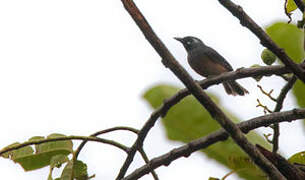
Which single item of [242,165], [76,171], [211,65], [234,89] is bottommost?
[234,89]

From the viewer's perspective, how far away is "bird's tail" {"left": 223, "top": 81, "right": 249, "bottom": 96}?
21.0 feet

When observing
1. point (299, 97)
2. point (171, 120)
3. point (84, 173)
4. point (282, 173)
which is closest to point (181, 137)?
point (171, 120)

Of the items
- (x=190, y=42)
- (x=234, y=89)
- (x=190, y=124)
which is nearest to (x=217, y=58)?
(x=234, y=89)

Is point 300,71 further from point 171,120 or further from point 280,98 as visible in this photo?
point 171,120

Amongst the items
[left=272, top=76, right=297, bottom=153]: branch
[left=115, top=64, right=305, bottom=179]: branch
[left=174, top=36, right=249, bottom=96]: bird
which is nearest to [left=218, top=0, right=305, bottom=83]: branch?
[left=115, top=64, right=305, bottom=179]: branch

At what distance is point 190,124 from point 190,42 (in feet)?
14.2

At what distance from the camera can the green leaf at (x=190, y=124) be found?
327 centimetres

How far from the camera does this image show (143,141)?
7.19 feet

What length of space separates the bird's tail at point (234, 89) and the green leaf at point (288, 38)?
2.64 m

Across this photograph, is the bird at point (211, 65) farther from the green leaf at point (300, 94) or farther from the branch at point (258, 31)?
the branch at point (258, 31)

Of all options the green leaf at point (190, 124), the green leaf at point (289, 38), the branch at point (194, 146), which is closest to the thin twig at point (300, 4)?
the branch at point (194, 146)

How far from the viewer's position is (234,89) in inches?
258

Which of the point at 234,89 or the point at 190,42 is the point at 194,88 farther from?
the point at 190,42

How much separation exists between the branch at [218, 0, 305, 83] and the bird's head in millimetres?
5379
